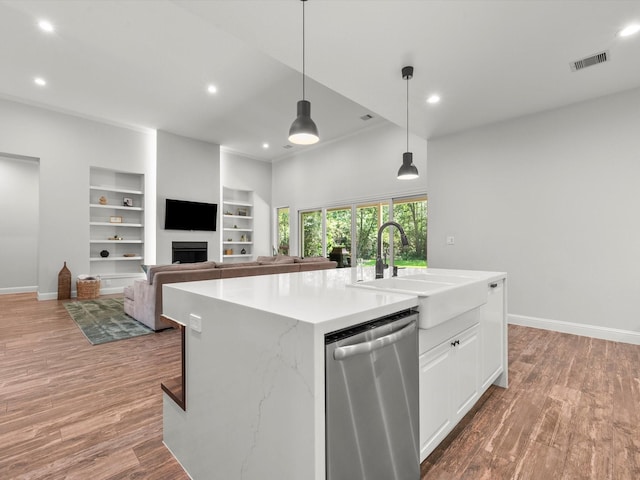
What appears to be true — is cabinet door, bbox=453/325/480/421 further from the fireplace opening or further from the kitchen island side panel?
the fireplace opening

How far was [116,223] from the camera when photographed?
665cm

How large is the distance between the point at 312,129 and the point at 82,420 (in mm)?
2417

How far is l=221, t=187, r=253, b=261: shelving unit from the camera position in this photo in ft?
27.7

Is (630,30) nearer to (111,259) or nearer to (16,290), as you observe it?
(111,259)

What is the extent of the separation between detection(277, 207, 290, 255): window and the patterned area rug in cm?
413

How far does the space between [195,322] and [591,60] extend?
4.02 meters

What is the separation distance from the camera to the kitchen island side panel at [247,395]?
0.87 meters

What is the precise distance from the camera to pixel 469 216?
4.59m

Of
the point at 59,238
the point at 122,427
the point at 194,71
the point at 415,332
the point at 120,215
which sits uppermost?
the point at 194,71

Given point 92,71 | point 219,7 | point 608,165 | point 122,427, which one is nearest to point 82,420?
point 122,427

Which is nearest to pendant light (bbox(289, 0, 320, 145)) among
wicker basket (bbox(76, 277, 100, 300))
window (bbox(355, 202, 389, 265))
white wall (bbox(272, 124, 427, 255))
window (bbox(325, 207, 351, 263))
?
white wall (bbox(272, 124, 427, 255))

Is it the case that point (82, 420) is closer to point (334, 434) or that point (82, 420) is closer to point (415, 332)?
point (334, 434)

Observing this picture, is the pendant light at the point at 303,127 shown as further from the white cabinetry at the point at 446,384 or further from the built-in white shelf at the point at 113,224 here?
the built-in white shelf at the point at 113,224

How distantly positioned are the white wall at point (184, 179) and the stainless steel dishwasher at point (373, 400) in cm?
674
